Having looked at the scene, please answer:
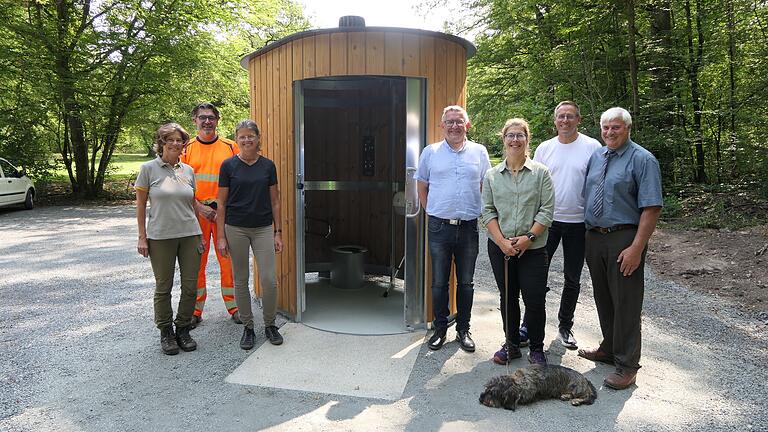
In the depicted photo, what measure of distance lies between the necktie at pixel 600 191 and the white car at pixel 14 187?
40.9ft

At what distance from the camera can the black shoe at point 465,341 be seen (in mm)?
3579

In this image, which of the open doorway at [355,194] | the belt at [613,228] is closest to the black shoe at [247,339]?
the open doorway at [355,194]

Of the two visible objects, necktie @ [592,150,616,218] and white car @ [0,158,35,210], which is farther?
white car @ [0,158,35,210]

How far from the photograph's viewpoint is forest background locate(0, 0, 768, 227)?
9.14 m

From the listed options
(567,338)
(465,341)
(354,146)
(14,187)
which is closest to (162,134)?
(465,341)

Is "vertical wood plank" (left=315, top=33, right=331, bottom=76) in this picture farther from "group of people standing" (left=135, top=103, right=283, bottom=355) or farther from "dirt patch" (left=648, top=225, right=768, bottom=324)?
"dirt patch" (left=648, top=225, right=768, bottom=324)

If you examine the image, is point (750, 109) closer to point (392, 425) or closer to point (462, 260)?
point (462, 260)

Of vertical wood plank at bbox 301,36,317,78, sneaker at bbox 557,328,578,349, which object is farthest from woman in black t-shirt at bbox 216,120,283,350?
sneaker at bbox 557,328,578,349

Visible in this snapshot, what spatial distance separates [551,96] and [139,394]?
430 inches

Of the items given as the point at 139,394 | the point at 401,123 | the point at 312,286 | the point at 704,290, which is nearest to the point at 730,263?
the point at 704,290

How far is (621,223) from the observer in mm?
2943

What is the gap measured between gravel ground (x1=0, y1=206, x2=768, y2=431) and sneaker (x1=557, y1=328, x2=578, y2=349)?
9cm

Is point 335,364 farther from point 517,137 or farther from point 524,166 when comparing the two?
point 517,137

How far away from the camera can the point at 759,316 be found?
175 inches
